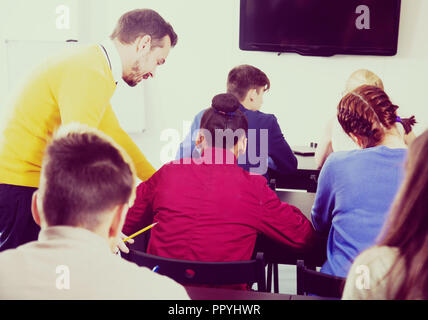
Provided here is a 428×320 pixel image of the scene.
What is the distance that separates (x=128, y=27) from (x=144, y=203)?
0.69 meters

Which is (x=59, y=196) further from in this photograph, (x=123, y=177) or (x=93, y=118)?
(x=93, y=118)

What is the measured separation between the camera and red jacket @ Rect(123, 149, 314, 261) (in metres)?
1.60

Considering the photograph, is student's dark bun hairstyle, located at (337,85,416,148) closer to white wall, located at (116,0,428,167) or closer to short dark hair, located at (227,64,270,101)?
short dark hair, located at (227,64,270,101)

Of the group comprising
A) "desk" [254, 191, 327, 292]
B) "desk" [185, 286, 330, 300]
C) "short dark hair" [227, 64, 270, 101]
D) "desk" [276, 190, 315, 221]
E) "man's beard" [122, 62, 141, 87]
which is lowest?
"desk" [254, 191, 327, 292]

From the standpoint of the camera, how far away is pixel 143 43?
184 centimetres

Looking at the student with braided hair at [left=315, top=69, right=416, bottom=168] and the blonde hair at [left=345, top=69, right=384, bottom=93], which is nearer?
the student with braided hair at [left=315, top=69, right=416, bottom=168]

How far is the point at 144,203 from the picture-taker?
1753mm

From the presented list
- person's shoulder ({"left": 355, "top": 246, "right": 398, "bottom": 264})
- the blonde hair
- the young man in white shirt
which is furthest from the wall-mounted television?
person's shoulder ({"left": 355, "top": 246, "right": 398, "bottom": 264})

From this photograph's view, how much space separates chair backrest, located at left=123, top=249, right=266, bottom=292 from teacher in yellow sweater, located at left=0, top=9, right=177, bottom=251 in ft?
1.72

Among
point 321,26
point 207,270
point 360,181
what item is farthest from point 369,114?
point 321,26

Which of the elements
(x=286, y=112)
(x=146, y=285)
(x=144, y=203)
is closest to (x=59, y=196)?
(x=146, y=285)

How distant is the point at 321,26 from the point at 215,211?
10.2ft

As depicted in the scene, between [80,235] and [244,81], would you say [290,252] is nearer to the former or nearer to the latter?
[80,235]

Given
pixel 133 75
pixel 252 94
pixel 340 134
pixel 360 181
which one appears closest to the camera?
pixel 360 181
